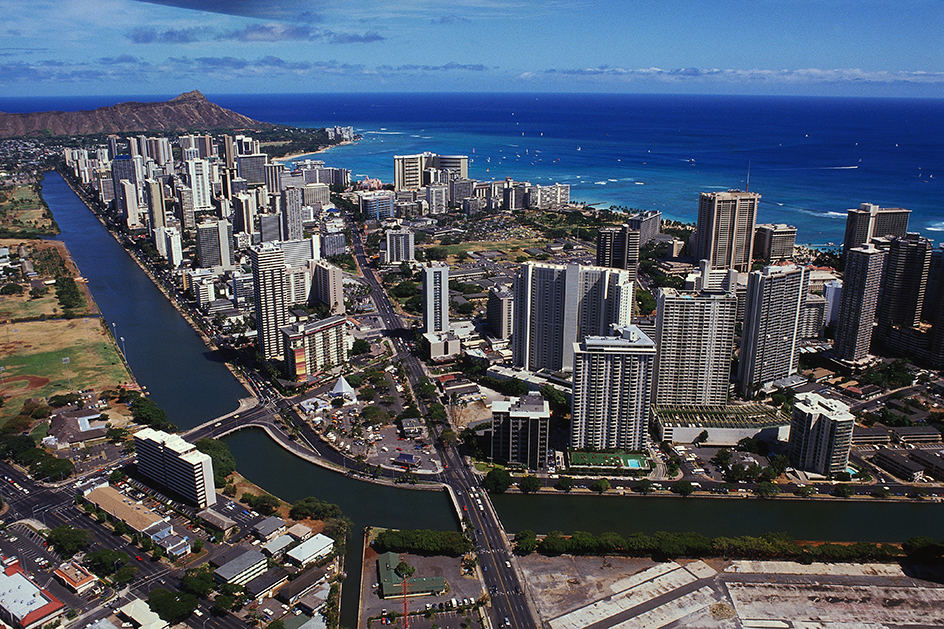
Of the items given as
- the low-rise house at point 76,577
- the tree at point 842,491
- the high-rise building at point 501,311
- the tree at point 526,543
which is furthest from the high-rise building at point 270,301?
the tree at point 842,491

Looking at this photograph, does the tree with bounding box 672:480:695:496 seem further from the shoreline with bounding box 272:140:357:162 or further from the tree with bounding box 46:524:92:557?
the shoreline with bounding box 272:140:357:162

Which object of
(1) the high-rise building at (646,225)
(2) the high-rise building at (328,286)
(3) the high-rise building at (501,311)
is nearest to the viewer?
(3) the high-rise building at (501,311)

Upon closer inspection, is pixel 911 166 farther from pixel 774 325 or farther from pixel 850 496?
pixel 850 496

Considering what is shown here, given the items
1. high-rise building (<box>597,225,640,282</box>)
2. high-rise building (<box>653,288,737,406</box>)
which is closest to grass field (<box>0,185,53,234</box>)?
high-rise building (<box>597,225,640,282</box>)

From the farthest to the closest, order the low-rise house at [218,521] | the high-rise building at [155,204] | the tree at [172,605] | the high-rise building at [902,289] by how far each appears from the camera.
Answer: the high-rise building at [155,204], the high-rise building at [902,289], the low-rise house at [218,521], the tree at [172,605]

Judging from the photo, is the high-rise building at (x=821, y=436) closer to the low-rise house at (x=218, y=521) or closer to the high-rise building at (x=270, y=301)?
the low-rise house at (x=218, y=521)

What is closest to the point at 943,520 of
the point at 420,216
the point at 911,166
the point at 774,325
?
the point at 774,325
